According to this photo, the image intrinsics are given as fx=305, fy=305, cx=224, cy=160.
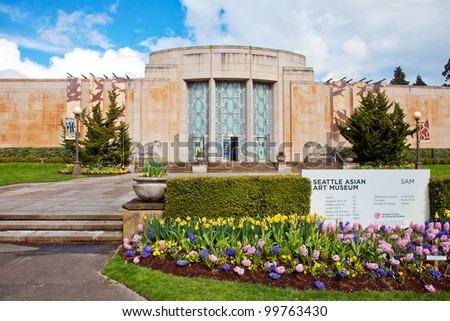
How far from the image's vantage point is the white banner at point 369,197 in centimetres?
596

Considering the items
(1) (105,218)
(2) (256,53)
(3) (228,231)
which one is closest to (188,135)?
(2) (256,53)

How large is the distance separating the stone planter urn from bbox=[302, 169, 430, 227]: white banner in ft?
9.35

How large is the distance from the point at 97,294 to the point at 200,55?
2881 centimetres

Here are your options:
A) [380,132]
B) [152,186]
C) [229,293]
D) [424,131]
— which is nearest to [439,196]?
[229,293]

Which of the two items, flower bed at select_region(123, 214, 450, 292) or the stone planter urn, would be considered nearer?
flower bed at select_region(123, 214, 450, 292)

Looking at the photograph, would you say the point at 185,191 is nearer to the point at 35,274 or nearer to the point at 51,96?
the point at 35,274

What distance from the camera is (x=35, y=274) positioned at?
4.62 metres

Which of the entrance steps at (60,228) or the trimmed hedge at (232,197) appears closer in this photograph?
the trimmed hedge at (232,197)

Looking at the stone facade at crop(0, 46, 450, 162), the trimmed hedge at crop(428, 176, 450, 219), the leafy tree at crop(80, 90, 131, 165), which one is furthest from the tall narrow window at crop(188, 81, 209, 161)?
the trimmed hedge at crop(428, 176, 450, 219)

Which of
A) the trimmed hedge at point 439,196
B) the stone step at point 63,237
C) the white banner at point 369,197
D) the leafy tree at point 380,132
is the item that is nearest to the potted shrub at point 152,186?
the stone step at point 63,237

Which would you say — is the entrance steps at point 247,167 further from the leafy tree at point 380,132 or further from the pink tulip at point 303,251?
the pink tulip at point 303,251

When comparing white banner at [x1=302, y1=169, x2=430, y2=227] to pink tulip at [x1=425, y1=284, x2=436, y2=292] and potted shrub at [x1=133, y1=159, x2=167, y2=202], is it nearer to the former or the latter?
pink tulip at [x1=425, y1=284, x2=436, y2=292]

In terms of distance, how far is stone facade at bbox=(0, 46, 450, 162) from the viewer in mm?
29922

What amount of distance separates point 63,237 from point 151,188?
2.12 meters
